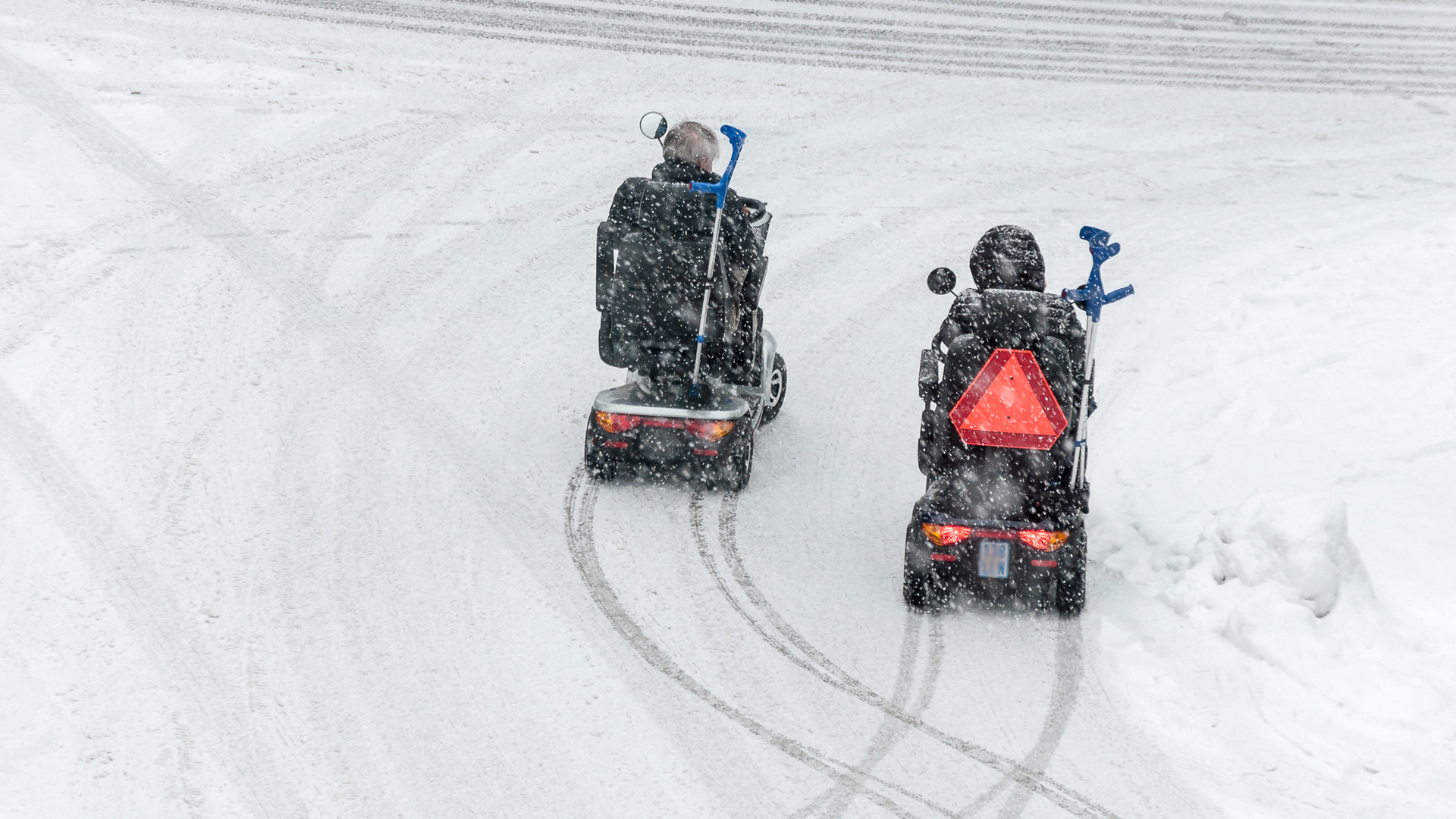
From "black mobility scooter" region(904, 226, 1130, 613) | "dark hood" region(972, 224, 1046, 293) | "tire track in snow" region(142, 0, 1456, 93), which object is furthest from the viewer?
"tire track in snow" region(142, 0, 1456, 93)

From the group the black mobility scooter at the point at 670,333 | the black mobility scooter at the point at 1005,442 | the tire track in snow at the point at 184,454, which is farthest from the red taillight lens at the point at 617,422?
the black mobility scooter at the point at 1005,442

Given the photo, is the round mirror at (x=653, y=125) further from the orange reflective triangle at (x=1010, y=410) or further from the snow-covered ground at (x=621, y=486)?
the orange reflective triangle at (x=1010, y=410)

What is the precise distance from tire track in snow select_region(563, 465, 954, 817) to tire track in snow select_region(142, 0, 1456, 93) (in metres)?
9.71

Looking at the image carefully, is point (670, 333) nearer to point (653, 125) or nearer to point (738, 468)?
point (738, 468)

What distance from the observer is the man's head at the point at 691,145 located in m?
7.09

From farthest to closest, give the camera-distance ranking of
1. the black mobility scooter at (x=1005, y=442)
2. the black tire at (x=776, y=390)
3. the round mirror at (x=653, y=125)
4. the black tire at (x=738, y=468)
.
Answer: the black tire at (x=776, y=390)
the black tire at (x=738, y=468)
the round mirror at (x=653, y=125)
the black mobility scooter at (x=1005, y=442)

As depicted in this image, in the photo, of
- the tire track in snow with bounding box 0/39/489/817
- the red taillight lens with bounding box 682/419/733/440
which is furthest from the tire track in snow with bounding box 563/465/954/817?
the tire track in snow with bounding box 0/39/489/817

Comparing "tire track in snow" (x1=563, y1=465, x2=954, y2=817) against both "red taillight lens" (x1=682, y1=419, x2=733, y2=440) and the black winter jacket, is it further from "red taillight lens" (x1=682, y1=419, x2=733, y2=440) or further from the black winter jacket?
the black winter jacket

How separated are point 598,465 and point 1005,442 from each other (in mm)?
2430

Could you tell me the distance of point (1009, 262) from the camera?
605 centimetres

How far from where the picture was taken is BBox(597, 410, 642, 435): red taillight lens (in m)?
7.10

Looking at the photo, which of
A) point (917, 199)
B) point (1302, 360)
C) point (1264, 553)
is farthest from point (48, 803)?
point (917, 199)

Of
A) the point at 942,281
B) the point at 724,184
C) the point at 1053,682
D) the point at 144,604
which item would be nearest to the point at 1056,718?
the point at 1053,682

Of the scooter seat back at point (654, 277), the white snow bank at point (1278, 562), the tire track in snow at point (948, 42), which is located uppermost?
the tire track in snow at point (948, 42)
